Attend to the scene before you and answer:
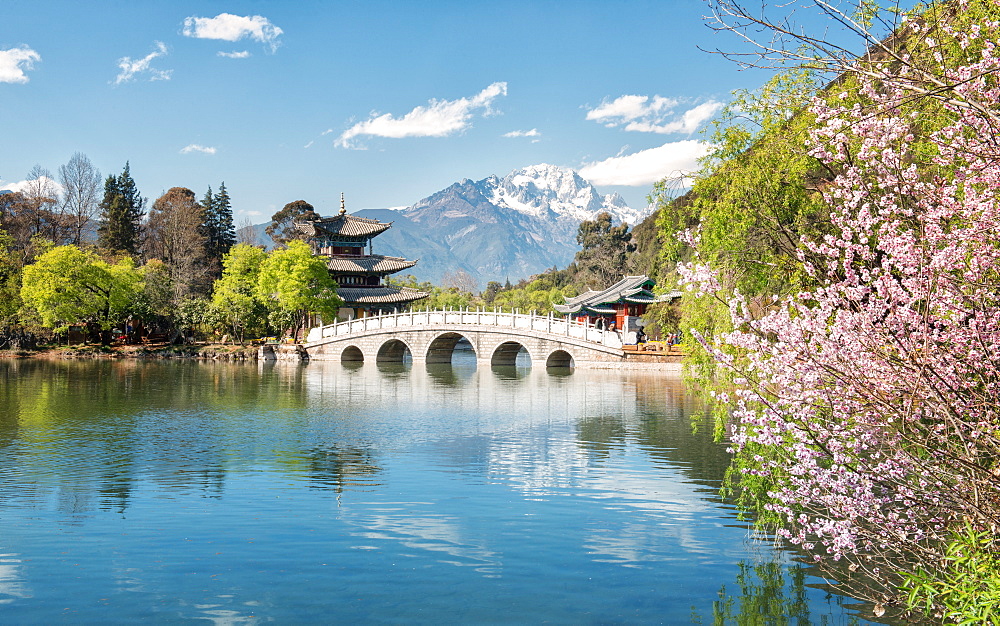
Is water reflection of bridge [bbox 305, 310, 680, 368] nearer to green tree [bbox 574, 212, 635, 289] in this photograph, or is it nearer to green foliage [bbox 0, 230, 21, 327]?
green foliage [bbox 0, 230, 21, 327]

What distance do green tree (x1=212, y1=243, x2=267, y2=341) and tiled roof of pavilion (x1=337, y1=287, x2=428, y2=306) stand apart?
5.04 meters

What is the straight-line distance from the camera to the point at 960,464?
457cm

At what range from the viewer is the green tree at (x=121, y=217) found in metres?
55.1

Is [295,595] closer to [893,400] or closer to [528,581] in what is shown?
[528,581]

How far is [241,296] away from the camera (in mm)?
41000

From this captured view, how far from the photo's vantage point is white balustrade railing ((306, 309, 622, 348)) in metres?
32.3

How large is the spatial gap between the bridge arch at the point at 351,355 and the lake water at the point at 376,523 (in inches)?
844

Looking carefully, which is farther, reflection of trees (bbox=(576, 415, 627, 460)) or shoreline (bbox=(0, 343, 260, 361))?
shoreline (bbox=(0, 343, 260, 361))

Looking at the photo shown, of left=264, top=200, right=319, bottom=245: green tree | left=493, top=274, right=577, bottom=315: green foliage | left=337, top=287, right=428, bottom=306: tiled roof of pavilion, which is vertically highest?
left=264, top=200, right=319, bottom=245: green tree

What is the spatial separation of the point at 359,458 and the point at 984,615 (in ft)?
33.4

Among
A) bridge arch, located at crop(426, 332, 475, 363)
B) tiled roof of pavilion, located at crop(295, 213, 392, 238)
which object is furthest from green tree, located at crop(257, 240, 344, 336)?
bridge arch, located at crop(426, 332, 475, 363)

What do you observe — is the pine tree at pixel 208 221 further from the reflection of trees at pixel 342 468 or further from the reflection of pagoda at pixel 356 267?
the reflection of trees at pixel 342 468

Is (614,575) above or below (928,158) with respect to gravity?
below

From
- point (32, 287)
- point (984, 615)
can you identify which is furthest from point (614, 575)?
point (32, 287)
